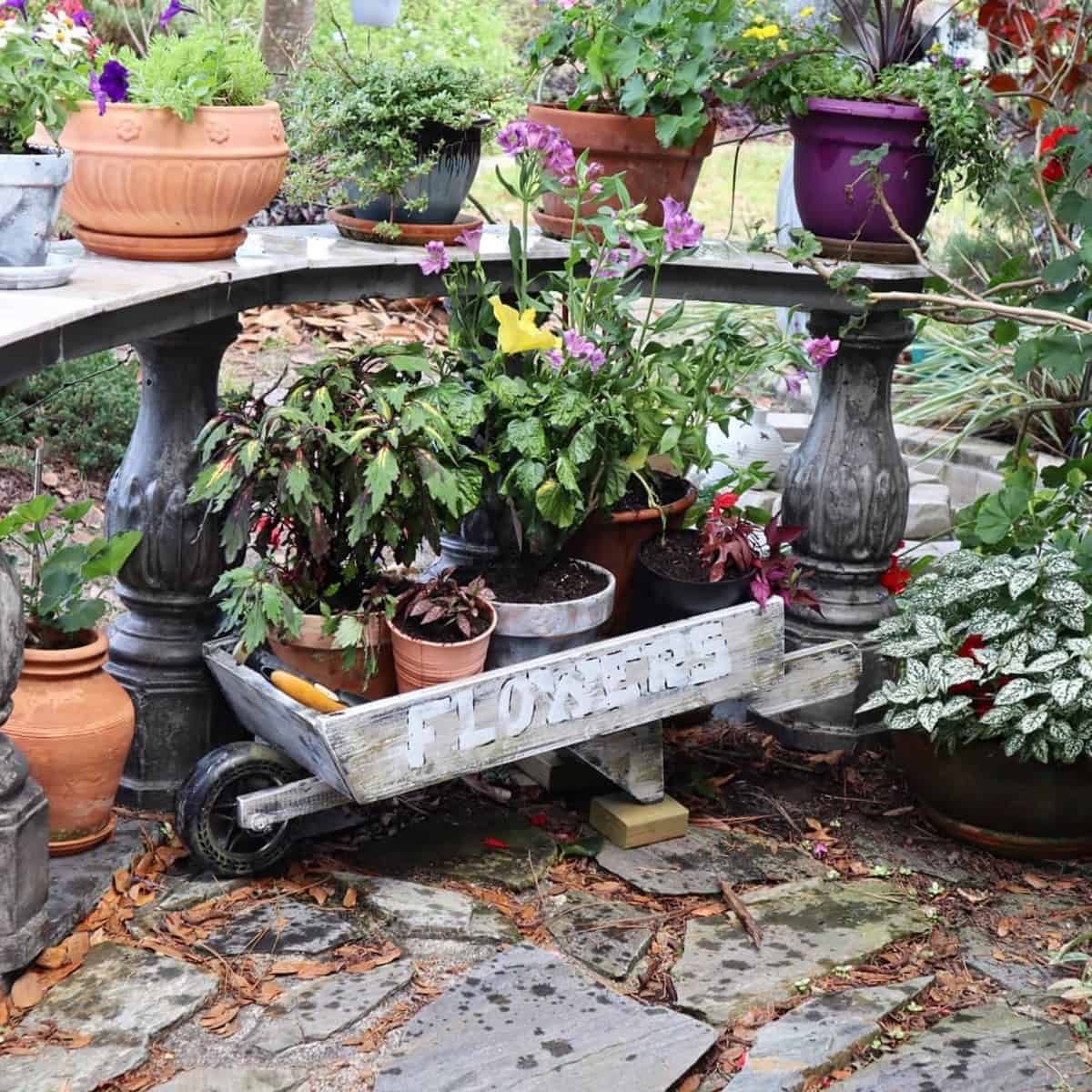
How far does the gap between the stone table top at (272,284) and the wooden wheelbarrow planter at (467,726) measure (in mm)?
742

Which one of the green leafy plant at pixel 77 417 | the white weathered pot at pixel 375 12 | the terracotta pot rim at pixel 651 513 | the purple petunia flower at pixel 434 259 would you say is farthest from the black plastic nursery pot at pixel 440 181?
the white weathered pot at pixel 375 12

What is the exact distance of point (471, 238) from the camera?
3344mm

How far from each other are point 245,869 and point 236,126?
1.47 m

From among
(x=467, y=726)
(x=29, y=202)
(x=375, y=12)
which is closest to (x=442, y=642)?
(x=467, y=726)

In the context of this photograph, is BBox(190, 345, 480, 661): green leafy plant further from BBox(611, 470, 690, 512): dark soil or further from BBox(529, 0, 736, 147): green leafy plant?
BBox(529, 0, 736, 147): green leafy plant

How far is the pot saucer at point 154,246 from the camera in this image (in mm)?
2973

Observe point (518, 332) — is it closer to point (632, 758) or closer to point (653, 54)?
point (653, 54)

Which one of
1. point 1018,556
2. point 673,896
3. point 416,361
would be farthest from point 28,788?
point 1018,556

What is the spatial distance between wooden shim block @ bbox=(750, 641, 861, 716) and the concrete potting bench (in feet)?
1.07

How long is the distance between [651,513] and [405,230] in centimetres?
84

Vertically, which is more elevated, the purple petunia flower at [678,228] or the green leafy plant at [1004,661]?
the purple petunia flower at [678,228]

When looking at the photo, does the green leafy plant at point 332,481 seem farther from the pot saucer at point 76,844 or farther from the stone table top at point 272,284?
the pot saucer at point 76,844

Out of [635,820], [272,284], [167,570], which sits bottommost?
[635,820]

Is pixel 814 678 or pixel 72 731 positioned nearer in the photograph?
pixel 72 731
